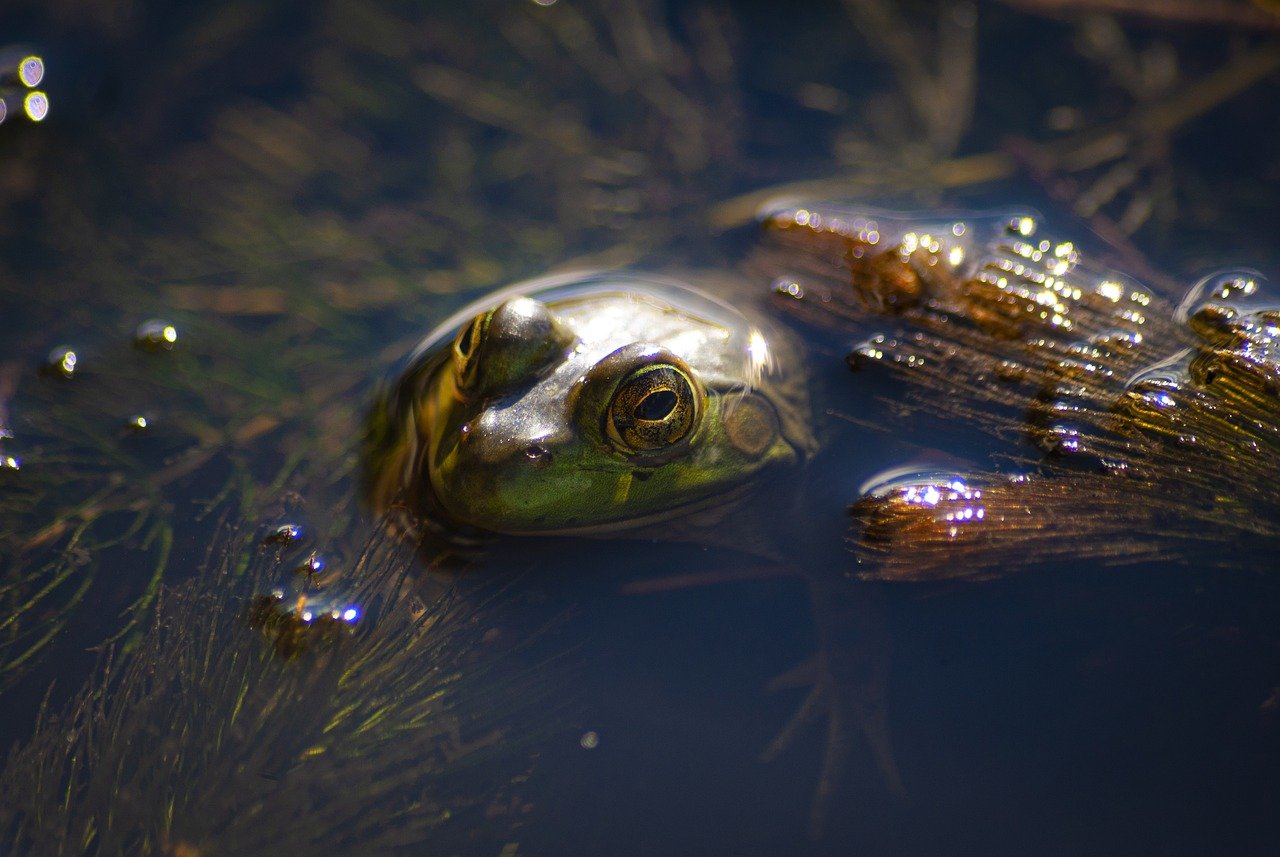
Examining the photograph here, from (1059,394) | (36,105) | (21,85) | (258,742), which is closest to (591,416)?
(258,742)

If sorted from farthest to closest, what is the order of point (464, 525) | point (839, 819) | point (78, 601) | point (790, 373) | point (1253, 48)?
point (1253, 48) < point (790, 373) < point (464, 525) < point (78, 601) < point (839, 819)

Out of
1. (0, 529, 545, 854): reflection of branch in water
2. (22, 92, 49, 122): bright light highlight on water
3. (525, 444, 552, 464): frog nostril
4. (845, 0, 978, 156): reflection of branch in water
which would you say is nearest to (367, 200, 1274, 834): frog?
(525, 444, 552, 464): frog nostril

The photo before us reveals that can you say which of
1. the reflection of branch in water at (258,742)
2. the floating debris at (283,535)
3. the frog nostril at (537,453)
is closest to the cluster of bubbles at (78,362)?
the floating debris at (283,535)

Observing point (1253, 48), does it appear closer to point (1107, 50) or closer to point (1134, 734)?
point (1107, 50)

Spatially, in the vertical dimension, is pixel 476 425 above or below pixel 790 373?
below

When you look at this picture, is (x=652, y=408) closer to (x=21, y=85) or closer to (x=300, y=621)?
(x=300, y=621)

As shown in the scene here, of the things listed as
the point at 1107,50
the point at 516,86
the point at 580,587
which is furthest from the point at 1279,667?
the point at 516,86
